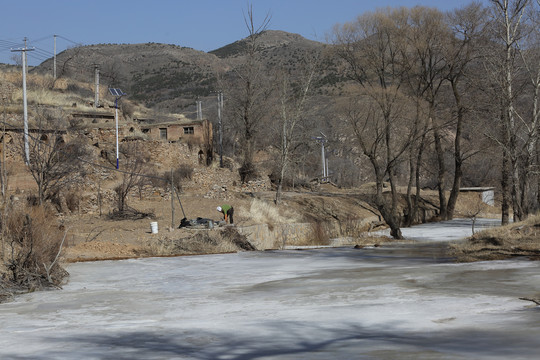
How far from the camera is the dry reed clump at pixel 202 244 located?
1959 cm

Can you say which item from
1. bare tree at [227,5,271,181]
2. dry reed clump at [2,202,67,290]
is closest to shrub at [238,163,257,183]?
bare tree at [227,5,271,181]

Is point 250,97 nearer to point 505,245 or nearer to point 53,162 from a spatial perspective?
point 53,162

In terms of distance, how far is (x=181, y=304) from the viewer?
31.0ft

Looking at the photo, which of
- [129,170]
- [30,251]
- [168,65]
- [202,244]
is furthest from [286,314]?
[168,65]

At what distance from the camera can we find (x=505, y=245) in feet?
48.6

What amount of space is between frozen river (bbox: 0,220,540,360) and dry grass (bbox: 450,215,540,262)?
114 centimetres

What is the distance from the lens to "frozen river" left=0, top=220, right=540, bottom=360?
6160 mm

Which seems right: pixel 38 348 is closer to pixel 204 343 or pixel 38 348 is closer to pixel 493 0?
pixel 204 343

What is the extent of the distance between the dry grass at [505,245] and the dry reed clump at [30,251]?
8.67 metres

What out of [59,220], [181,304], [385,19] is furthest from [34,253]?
[385,19]

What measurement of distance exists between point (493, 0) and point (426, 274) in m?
18.4

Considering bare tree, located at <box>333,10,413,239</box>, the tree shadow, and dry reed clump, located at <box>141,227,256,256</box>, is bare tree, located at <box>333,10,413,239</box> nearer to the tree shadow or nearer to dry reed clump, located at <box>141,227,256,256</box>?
dry reed clump, located at <box>141,227,256,256</box>

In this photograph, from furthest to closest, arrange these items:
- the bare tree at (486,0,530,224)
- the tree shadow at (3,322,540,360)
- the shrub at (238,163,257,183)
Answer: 1. the shrub at (238,163,257,183)
2. the bare tree at (486,0,530,224)
3. the tree shadow at (3,322,540,360)

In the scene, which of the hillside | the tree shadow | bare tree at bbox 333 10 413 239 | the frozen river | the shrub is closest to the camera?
the tree shadow
